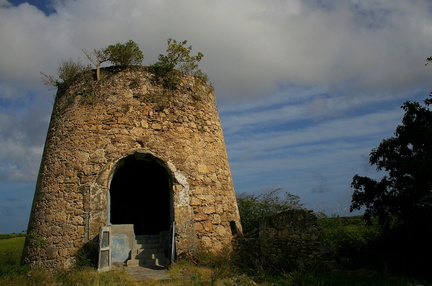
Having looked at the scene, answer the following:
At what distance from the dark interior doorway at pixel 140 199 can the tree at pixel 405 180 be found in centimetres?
763

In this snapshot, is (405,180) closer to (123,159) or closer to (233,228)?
(233,228)

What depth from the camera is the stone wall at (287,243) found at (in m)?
8.37

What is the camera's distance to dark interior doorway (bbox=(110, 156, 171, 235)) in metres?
13.7

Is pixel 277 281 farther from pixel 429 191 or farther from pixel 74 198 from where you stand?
pixel 74 198

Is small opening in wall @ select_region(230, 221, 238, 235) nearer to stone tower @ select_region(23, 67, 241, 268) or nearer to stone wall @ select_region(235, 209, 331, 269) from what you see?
stone tower @ select_region(23, 67, 241, 268)

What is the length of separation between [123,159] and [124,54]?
10.5 ft

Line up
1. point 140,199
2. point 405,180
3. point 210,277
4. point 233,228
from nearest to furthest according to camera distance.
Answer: point 210,277 → point 405,180 → point 233,228 → point 140,199

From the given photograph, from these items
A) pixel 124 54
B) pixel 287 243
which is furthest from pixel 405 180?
pixel 124 54

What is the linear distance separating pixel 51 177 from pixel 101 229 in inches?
88.1

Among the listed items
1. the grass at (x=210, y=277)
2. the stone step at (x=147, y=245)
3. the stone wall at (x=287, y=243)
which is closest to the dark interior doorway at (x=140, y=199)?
the stone step at (x=147, y=245)

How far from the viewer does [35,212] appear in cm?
912

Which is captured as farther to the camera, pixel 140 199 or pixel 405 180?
pixel 140 199

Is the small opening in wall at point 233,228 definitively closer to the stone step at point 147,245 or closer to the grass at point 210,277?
→ the grass at point 210,277

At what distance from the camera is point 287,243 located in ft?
28.5
